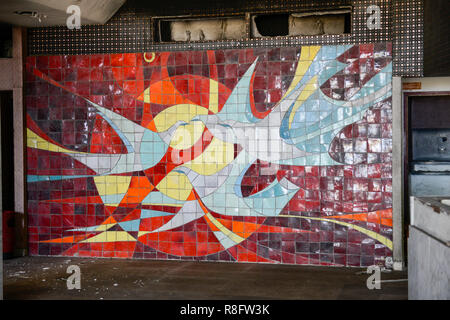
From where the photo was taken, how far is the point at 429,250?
258cm

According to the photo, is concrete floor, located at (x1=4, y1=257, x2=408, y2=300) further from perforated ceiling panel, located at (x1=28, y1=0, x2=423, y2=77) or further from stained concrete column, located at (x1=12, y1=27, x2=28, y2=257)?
perforated ceiling panel, located at (x1=28, y1=0, x2=423, y2=77)

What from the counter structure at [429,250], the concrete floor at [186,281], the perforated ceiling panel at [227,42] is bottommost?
the concrete floor at [186,281]

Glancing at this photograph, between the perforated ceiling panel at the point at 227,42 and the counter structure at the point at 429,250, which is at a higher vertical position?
the perforated ceiling panel at the point at 227,42

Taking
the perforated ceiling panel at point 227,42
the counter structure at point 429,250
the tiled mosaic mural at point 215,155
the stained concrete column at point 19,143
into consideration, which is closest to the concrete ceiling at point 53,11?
the perforated ceiling panel at point 227,42

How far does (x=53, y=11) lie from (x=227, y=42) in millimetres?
1739

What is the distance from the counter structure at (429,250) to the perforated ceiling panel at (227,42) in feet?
7.13

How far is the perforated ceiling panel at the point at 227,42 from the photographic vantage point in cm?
461

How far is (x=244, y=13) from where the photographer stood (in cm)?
488

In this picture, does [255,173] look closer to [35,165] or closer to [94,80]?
[94,80]

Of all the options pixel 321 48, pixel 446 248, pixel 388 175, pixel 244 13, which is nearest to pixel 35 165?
pixel 244 13

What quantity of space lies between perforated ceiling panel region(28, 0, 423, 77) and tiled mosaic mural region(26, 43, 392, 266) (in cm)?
13

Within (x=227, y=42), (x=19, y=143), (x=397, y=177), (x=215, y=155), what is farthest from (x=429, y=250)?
(x=19, y=143)

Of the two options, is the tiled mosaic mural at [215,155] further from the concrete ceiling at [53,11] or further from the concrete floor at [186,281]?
the concrete ceiling at [53,11]

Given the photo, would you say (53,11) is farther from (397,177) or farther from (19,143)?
(397,177)
